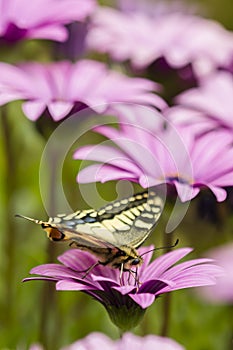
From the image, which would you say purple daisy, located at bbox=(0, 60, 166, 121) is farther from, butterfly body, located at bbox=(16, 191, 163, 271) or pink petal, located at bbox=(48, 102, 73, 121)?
butterfly body, located at bbox=(16, 191, 163, 271)

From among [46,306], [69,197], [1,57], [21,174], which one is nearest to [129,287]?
[46,306]

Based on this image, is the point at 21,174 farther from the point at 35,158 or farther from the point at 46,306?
the point at 46,306

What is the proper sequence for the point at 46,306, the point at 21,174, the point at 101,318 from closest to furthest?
the point at 46,306 < the point at 101,318 < the point at 21,174

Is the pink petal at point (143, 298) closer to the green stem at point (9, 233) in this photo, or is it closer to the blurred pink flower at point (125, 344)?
the blurred pink flower at point (125, 344)

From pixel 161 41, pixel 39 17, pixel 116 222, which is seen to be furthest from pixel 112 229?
pixel 161 41

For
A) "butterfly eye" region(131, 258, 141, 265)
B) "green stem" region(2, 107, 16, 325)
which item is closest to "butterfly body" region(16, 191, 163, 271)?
"butterfly eye" region(131, 258, 141, 265)
